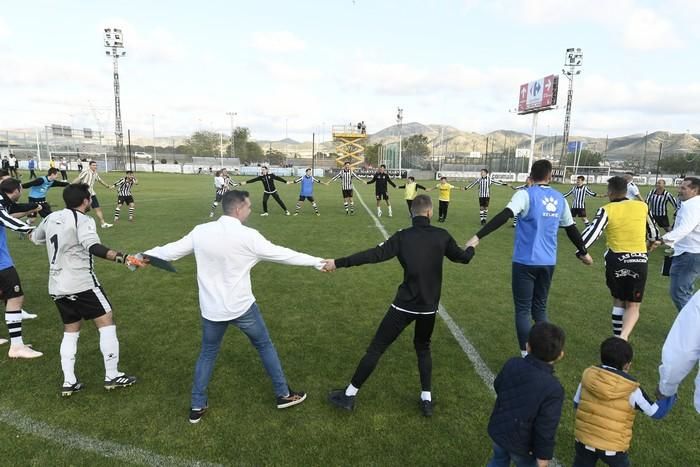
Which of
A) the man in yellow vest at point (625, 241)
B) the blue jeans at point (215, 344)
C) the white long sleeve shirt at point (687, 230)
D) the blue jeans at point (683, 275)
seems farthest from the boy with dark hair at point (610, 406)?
the blue jeans at point (683, 275)

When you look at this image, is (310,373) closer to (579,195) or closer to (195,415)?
(195,415)

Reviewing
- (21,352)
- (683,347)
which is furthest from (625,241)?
(21,352)

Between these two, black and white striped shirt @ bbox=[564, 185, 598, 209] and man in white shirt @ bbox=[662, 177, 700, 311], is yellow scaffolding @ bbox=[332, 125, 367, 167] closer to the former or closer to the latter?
black and white striped shirt @ bbox=[564, 185, 598, 209]

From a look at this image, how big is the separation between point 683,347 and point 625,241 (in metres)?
3.19

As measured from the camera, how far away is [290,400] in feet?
13.2

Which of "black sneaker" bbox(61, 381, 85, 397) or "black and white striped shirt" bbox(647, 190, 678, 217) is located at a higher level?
"black and white striped shirt" bbox(647, 190, 678, 217)

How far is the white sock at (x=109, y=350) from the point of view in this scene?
425 cm

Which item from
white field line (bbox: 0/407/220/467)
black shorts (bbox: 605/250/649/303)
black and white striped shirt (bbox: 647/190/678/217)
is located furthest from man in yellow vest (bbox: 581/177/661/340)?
black and white striped shirt (bbox: 647/190/678/217)

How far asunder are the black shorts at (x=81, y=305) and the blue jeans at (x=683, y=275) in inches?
271

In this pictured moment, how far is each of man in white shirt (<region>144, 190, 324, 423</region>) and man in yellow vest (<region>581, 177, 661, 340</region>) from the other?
12.1 feet

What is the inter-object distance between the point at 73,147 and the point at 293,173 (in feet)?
174

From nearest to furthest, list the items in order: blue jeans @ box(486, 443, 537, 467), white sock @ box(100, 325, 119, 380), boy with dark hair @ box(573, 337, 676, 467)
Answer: blue jeans @ box(486, 443, 537, 467), boy with dark hair @ box(573, 337, 676, 467), white sock @ box(100, 325, 119, 380)

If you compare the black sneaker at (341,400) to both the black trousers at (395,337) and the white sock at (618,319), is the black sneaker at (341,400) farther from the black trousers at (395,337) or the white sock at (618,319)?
the white sock at (618,319)

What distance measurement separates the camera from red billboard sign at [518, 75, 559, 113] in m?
42.2
